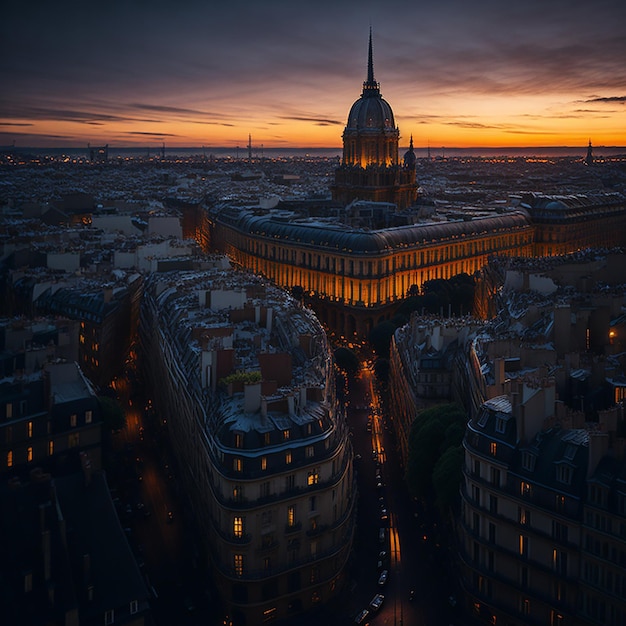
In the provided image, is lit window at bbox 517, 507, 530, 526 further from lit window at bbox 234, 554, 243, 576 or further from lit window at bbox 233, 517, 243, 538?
lit window at bbox 234, 554, 243, 576

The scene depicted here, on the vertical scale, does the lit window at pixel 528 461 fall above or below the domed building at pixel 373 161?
below

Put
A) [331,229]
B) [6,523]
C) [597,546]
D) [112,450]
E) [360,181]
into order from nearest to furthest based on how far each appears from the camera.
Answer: [6,523], [597,546], [112,450], [331,229], [360,181]

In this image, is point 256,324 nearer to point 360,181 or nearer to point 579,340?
point 579,340

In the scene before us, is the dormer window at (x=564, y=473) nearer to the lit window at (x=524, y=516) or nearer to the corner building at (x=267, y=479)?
the lit window at (x=524, y=516)

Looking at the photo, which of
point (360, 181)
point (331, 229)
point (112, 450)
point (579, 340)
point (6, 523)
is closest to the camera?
point (6, 523)

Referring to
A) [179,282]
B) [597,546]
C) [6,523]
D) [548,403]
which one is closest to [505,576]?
[597,546]

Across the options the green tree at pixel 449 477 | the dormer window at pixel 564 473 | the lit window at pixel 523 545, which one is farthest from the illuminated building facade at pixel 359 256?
the dormer window at pixel 564 473

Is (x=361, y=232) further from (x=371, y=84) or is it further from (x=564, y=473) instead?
(x=564, y=473)

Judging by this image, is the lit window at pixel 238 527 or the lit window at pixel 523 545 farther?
the lit window at pixel 238 527
